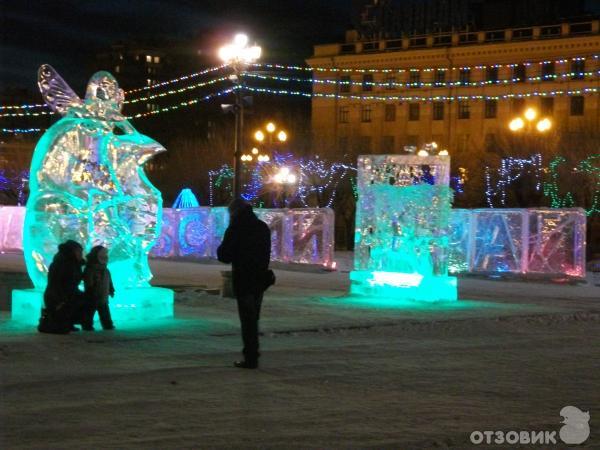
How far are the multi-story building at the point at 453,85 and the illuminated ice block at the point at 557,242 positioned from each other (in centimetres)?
3339

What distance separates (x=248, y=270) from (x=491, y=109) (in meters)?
62.9

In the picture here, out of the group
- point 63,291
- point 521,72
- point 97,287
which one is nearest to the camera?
Result: point 63,291

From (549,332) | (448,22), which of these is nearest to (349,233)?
(448,22)

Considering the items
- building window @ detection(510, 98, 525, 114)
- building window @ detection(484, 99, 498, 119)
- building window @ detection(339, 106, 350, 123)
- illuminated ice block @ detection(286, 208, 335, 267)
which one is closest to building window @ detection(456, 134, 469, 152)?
building window @ detection(484, 99, 498, 119)

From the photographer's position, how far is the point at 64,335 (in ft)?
41.4

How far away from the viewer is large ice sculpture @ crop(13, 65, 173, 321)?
46.3ft

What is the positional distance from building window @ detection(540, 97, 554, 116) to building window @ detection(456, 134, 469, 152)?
227 inches

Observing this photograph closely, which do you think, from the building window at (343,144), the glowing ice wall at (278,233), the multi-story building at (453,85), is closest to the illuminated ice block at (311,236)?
the glowing ice wall at (278,233)

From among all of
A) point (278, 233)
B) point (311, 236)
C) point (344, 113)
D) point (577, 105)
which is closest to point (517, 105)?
point (577, 105)

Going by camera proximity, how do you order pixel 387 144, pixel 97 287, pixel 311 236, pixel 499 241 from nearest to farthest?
pixel 97 287 → pixel 499 241 → pixel 311 236 → pixel 387 144

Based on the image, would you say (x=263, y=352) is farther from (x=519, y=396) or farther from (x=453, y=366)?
(x=519, y=396)

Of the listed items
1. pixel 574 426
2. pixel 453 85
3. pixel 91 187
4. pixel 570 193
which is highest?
pixel 453 85

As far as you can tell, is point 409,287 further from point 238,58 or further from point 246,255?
point 246,255

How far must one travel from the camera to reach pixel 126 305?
47.1 ft
